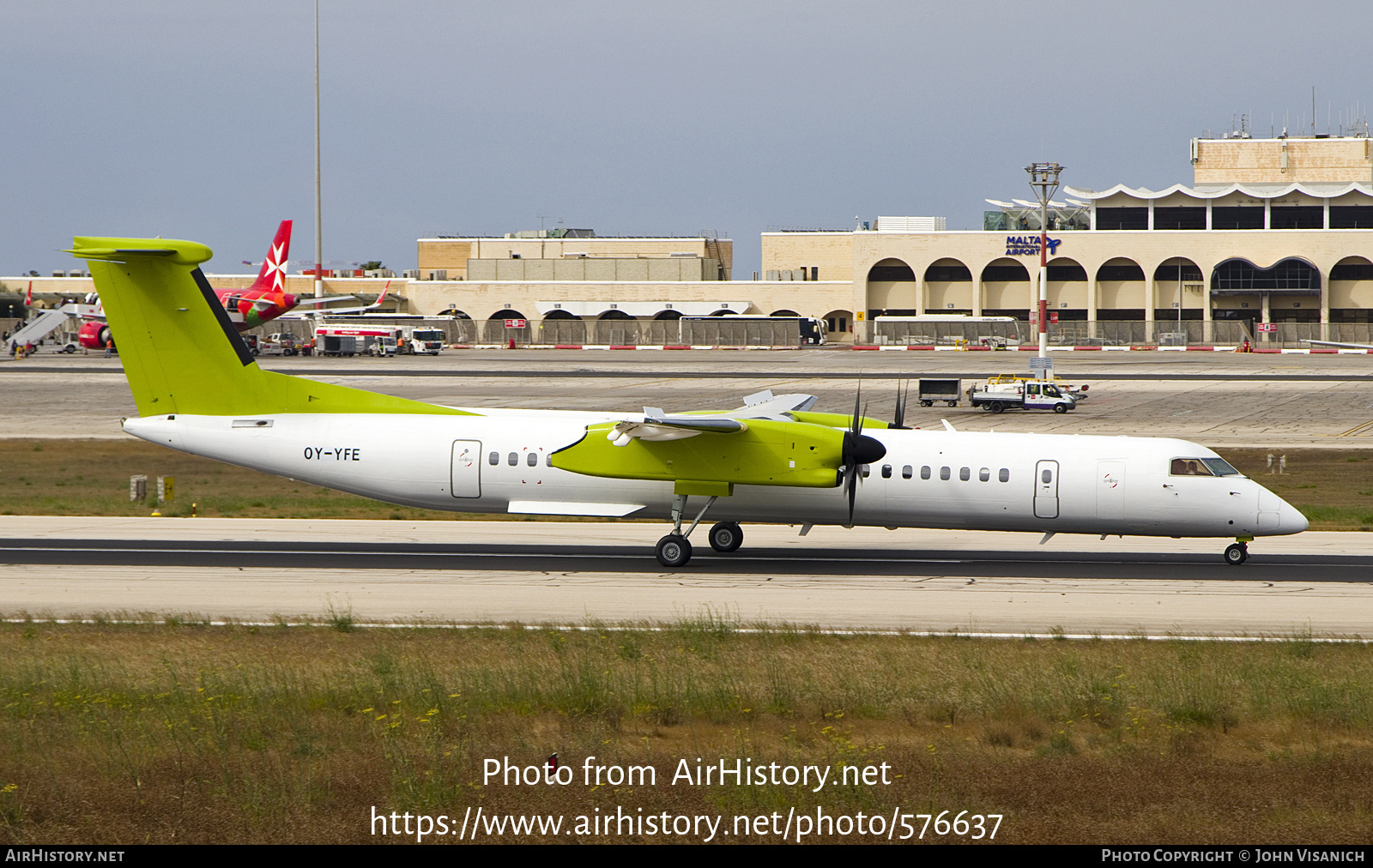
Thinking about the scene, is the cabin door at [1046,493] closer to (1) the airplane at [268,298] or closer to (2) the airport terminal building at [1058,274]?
(1) the airplane at [268,298]

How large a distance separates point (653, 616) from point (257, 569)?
8824 mm

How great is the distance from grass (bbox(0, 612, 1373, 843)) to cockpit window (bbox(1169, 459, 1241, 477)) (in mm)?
6798

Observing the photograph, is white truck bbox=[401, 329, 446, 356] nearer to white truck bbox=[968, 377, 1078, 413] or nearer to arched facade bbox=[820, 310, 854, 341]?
arched facade bbox=[820, 310, 854, 341]

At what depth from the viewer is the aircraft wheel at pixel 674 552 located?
25094 millimetres

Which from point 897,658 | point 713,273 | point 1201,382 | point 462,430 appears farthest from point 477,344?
point 897,658

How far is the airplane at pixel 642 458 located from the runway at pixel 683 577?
3.85ft

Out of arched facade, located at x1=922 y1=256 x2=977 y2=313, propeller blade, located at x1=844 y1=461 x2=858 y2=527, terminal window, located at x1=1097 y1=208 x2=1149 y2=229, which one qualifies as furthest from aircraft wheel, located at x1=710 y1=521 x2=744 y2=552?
terminal window, located at x1=1097 y1=208 x2=1149 y2=229

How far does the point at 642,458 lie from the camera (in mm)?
25188

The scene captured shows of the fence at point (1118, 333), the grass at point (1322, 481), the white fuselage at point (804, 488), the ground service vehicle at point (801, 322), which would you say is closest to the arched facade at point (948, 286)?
the fence at point (1118, 333)

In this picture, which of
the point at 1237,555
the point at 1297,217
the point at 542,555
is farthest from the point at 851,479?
the point at 1297,217

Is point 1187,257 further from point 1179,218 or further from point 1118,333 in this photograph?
point 1118,333

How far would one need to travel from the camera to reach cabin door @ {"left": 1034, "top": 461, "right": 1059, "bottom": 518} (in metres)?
24.8

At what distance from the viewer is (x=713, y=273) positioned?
517 feet

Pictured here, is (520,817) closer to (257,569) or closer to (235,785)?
(235,785)
